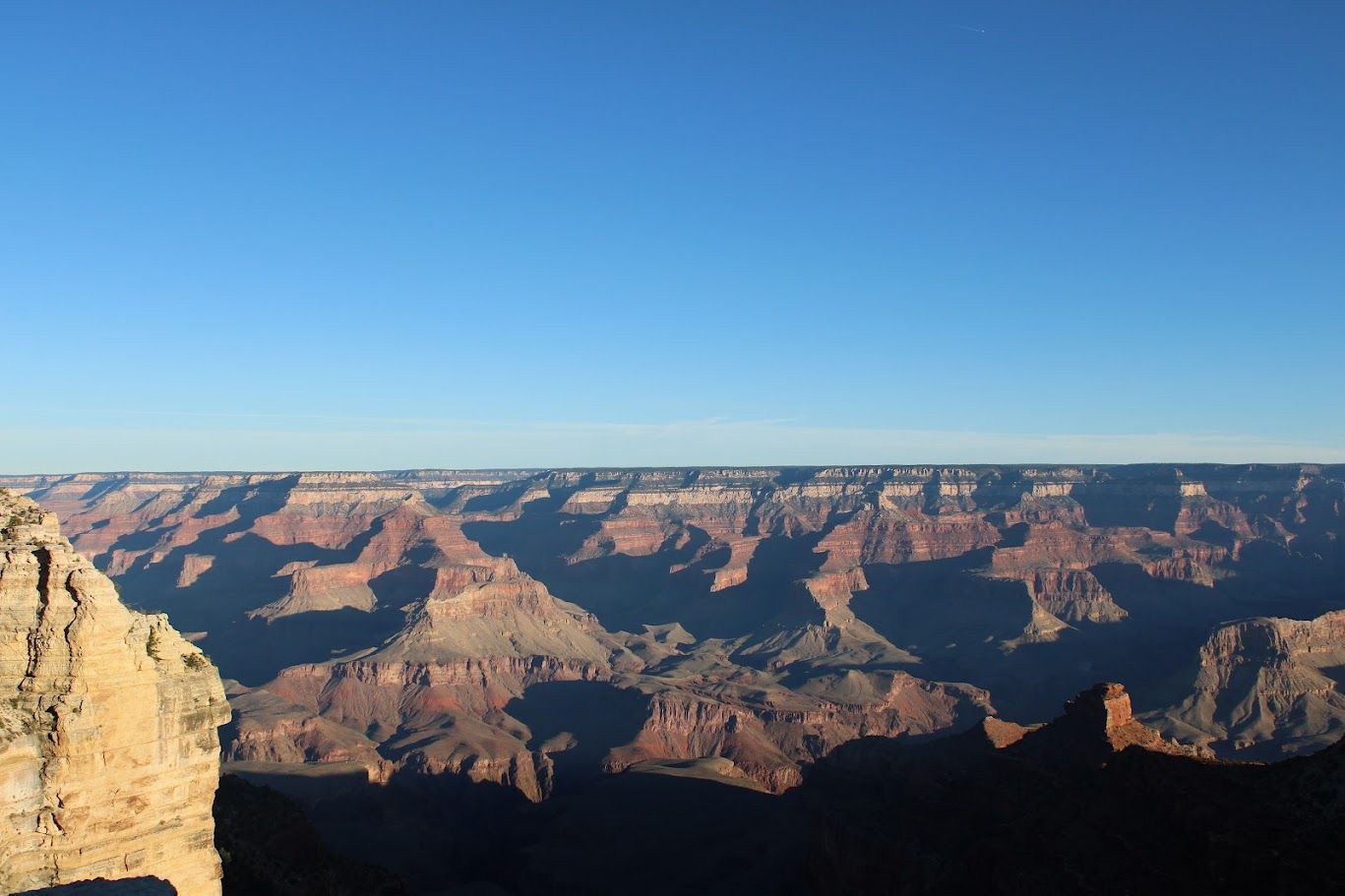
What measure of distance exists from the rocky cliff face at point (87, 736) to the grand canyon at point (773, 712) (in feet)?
9.08

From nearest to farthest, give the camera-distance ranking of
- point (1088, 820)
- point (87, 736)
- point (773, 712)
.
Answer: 1. point (87, 736)
2. point (1088, 820)
3. point (773, 712)

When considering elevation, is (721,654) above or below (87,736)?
below

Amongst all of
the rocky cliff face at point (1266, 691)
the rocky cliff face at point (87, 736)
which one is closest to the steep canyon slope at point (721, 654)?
the rocky cliff face at point (1266, 691)

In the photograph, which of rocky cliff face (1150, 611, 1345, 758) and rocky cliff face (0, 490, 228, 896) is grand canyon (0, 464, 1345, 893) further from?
rocky cliff face (0, 490, 228, 896)

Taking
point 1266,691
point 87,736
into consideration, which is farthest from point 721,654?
point 87,736

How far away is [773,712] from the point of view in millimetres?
115250

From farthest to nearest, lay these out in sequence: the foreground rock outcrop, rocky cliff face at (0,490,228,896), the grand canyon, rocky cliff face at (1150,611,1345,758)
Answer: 1. rocky cliff face at (1150,611,1345,758)
2. the grand canyon
3. the foreground rock outcrop
4. rocky cliff face at (0,490,228,896)

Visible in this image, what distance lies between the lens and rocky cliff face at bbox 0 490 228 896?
20609 mm

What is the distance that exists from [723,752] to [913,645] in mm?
70785

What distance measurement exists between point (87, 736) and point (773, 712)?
9962cm

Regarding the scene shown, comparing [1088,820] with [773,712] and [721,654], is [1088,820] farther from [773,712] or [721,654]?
[721,654]

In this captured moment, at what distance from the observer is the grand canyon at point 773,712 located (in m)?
45.1

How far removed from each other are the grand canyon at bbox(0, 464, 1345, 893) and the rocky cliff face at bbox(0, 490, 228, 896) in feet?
9.08

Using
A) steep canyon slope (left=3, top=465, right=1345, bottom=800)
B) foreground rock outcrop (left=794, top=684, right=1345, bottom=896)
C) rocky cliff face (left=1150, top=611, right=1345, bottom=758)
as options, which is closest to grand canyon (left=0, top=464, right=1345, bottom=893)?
foreground rock outcrop (left=794, top=684, right=1345, bottom=896)
